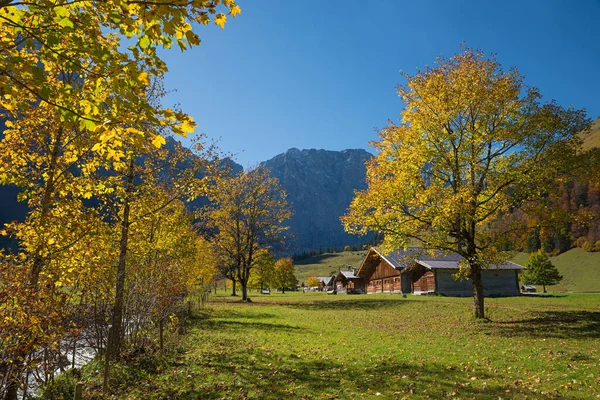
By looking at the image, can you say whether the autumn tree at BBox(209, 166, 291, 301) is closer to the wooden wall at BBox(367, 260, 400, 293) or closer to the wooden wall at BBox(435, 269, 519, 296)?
the wooden wall at BBox(367, 260, 400, 293)

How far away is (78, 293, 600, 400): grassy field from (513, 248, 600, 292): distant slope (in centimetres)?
9027

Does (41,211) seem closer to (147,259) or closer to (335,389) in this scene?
(147,259)

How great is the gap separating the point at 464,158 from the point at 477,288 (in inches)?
263

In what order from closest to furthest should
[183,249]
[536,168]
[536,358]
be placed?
[536,358] → [536,168] → [183,249]

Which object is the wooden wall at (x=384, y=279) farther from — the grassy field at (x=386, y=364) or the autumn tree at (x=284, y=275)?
the autumn tree at (x=284, y=275)

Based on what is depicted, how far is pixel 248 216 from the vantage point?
1642 inches

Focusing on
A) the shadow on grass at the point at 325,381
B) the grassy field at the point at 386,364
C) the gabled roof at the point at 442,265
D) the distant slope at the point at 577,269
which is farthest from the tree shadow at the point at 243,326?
the distant slope at the point at 577,269

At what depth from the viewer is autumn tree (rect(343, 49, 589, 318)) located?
16500 millimetres

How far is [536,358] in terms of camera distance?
33.5 feet

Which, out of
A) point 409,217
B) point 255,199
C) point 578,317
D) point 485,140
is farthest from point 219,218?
point 578,317

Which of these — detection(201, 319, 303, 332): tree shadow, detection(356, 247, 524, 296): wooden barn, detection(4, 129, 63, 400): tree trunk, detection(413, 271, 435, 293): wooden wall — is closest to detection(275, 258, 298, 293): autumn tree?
detection(356, 247, 524, 296): wooden barn

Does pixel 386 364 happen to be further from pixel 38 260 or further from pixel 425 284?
pixel 425 284

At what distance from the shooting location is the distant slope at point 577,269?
91.3m

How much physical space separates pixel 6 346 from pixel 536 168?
18574mm
